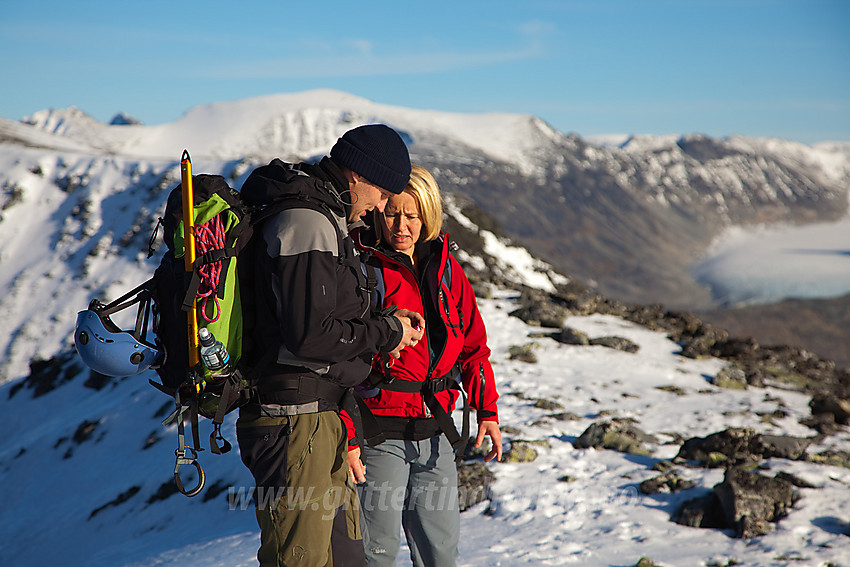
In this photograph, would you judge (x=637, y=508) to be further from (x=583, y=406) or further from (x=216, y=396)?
(x=216, y=396)

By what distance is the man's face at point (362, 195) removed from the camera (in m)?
3.38

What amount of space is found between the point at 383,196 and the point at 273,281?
91cm

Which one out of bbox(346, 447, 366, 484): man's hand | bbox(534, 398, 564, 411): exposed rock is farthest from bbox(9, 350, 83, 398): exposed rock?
bbox(346, 447, 366, 484): man's hand

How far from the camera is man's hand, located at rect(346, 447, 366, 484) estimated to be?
3.48 meters

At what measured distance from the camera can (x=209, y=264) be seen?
2.95 metres

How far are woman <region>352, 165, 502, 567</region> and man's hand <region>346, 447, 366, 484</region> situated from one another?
0.24ft

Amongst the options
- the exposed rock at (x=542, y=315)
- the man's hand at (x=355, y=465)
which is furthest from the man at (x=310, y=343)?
the exposed rock at (x=542, y=315)

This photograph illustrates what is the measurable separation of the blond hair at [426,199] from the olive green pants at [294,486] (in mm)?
1342

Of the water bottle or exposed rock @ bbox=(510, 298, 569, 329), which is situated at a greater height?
the water bottle

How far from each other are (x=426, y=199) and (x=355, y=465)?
5.30 feet

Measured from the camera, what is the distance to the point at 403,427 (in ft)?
12.2

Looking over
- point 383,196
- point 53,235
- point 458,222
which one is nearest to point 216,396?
point 383,196

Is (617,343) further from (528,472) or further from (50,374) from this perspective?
(50,374)

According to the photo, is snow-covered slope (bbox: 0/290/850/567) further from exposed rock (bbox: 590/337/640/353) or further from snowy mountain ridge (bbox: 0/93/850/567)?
exposed rock (bbox: 590/337/640/353)
